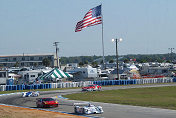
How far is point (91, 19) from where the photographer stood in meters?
45.0

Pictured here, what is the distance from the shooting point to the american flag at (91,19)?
44.6m

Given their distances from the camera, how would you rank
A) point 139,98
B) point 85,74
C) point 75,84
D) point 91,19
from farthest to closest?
1. point 85,74
2. point 75,84
3. point 91,19
4. point 139,98

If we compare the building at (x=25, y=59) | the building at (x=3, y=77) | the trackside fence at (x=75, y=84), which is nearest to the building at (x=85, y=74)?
the trackside fence at (x=75, y=84)

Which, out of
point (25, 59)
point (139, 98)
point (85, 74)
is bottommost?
point (139, 98)

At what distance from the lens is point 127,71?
87.8 metres

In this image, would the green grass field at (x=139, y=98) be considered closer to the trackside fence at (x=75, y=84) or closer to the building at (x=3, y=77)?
the trackside fence at (x=75, y=84)

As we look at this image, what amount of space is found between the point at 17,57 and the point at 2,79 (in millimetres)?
108779

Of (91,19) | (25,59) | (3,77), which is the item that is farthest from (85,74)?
(25,59)

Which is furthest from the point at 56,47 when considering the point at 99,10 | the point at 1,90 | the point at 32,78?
the point at 99,10

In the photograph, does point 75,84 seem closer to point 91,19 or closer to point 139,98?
point 91,19

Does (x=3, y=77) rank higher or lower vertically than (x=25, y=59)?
lower

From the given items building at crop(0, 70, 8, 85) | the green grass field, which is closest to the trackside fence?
building at crop(0, 70, 8, 85)

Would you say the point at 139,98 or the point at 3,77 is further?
the point at 3,77

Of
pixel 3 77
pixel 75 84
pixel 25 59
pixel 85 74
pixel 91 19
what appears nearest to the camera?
pixel 91 19
